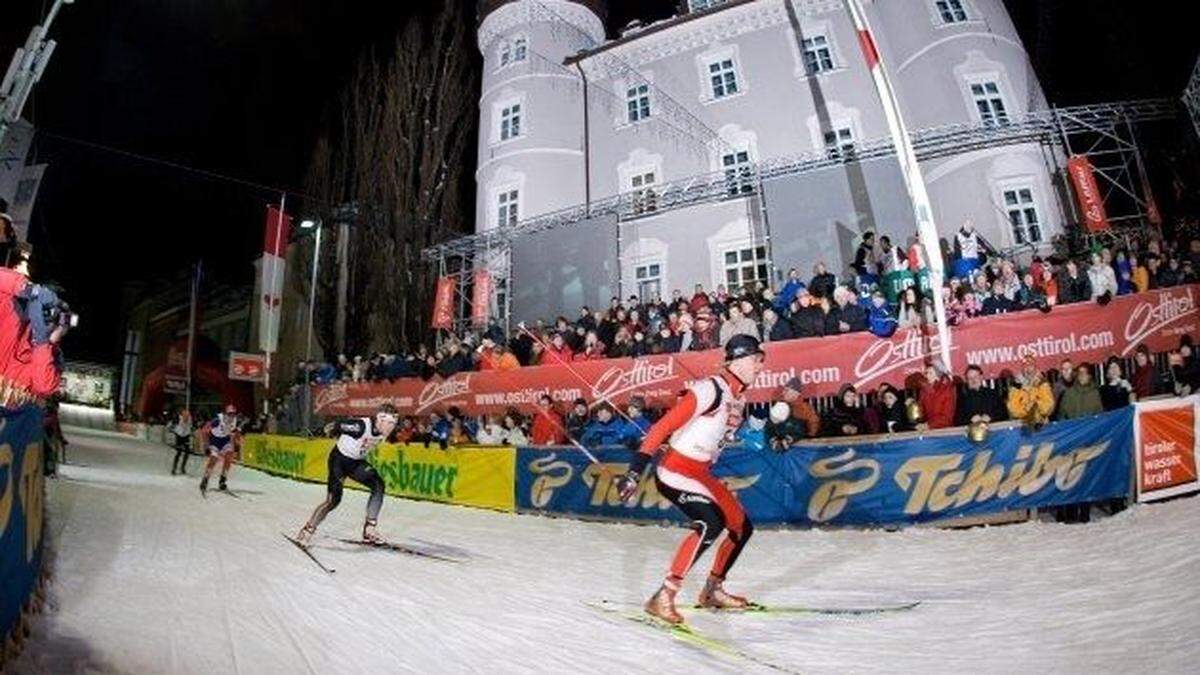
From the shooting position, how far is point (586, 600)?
622 cm

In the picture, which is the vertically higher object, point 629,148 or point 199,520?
point 629,148

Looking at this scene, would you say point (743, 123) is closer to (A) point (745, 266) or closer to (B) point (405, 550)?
(A) point (745, 266)

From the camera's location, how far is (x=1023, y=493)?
864 cm

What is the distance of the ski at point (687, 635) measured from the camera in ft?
14.8

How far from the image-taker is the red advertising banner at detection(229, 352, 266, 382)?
92.3ft

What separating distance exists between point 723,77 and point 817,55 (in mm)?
3481

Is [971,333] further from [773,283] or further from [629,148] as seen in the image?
[629,148]

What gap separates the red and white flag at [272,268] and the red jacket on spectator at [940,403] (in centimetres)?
2204

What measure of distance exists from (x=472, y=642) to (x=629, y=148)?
24.3 metres

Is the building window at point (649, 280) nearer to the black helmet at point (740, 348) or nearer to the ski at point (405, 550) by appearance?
the ski at point (405, 550)

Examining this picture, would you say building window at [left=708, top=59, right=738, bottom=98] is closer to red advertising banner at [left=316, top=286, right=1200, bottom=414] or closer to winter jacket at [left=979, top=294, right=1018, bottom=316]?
red advertising banner at [left=316, top=286, right=1200, bottom=414]

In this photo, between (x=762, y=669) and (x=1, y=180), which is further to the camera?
(x=1, y=180)

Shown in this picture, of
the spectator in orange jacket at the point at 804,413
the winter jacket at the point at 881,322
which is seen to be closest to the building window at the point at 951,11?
the winter jacket at the point at 881,322

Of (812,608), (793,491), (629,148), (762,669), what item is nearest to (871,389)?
(793,491)
